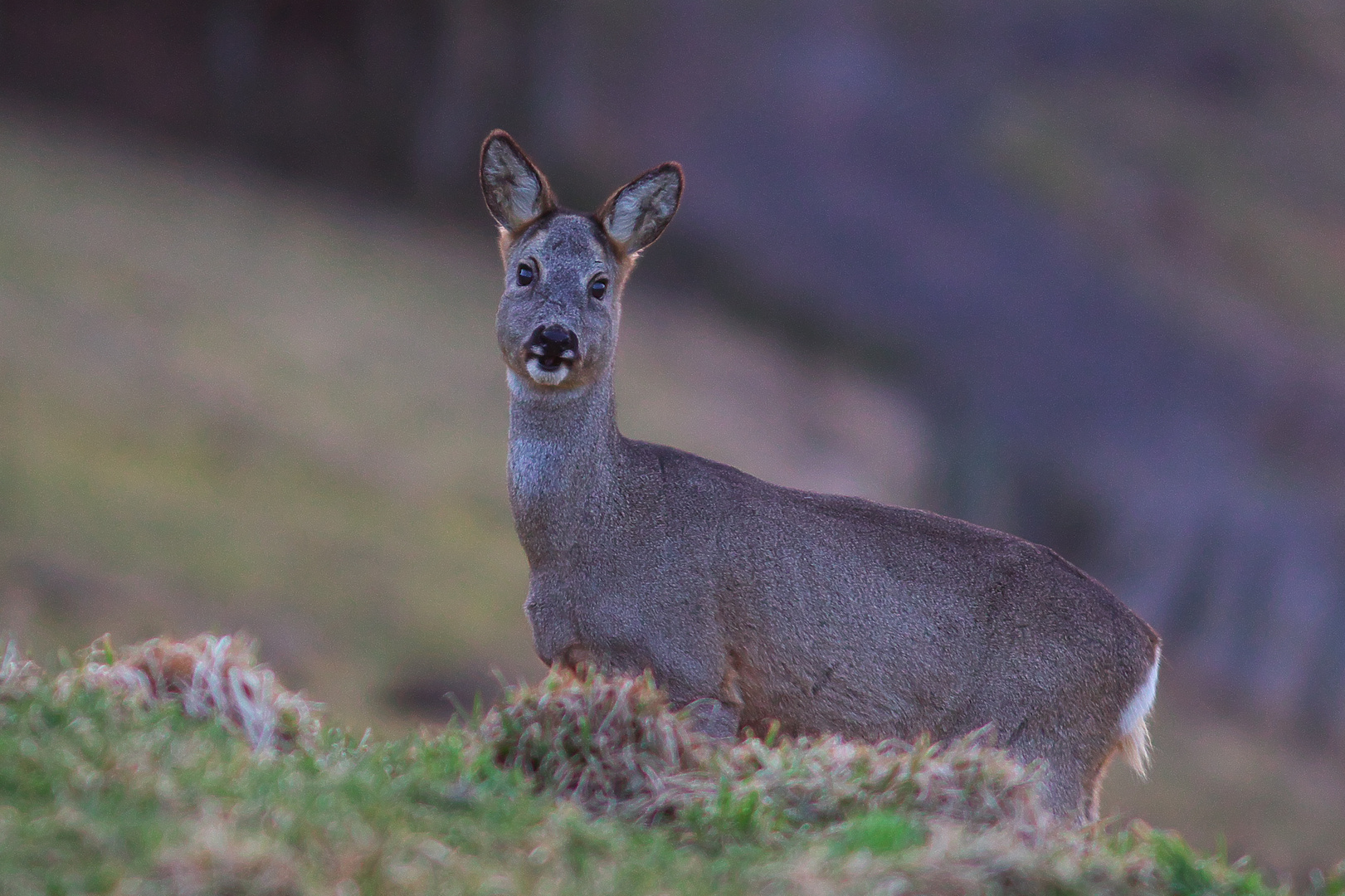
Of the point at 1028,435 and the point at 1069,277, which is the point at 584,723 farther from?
the point at 1069,277

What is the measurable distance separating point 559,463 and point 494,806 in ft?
12.8

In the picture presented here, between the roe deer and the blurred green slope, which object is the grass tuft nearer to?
the roe deer

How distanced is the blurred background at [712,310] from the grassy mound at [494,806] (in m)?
12.9

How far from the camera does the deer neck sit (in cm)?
826

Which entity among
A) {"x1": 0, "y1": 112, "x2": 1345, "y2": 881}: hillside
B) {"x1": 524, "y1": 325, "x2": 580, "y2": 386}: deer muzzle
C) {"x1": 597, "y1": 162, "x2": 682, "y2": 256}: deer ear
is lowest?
{"x1": 0, "y1": 112, "x2": 1345, "y2": 881}: hillside

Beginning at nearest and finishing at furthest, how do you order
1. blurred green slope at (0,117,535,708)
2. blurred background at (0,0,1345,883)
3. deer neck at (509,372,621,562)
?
deer neck at (509,372,621,562) < blurred green slope at (0,117,535,708) < blurred background at (0,0,1345,883)

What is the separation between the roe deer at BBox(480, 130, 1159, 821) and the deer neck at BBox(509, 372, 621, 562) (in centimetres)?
1

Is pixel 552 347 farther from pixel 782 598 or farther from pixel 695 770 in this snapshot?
pixel 695 770

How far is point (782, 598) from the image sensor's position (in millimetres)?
8109

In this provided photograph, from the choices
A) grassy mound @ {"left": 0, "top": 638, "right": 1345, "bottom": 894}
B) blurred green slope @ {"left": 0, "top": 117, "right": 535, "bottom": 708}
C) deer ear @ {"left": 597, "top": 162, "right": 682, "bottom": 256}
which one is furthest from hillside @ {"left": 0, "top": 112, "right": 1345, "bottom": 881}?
grassy mound @ {"left": 0, "top": 638, "right": 1345, "bottom": 894}

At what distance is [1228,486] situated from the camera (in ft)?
111

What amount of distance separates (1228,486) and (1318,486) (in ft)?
7.48

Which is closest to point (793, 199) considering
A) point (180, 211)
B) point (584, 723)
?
point (180, 211)

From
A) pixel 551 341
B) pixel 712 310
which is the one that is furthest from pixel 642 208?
pixel 712 310
